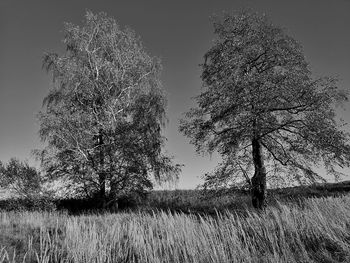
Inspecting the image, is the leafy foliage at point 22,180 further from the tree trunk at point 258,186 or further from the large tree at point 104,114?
the tree trunk at point 258,186

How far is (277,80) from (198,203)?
9153 mm

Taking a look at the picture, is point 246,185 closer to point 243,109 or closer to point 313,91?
point 243,109

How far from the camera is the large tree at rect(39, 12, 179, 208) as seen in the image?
17406 mm

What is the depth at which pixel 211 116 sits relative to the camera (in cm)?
1452

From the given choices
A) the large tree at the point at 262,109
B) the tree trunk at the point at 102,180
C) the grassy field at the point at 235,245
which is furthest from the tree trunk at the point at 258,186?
the tree trunk at the point at 102,180

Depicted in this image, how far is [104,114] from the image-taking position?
18.8m

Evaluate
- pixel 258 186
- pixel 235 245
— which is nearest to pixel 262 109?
pixel 258 186

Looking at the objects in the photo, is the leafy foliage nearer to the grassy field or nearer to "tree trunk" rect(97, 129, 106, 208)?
"tree trunk" rect(97, 129, 106, 208)

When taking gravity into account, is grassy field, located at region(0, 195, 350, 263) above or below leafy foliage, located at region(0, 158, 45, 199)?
below

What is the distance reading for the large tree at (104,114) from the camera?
17406mm

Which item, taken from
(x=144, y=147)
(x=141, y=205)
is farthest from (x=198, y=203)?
(x=144, y=147)

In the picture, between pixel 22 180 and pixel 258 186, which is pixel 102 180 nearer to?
pixel 22 180

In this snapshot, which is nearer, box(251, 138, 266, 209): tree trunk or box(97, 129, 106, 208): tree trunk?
box(251, 138, 266, 209): tree trunk

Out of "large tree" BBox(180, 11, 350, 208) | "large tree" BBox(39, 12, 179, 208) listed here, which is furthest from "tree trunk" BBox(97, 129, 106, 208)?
"large tree" BBox(180, 11, 350, 208)
